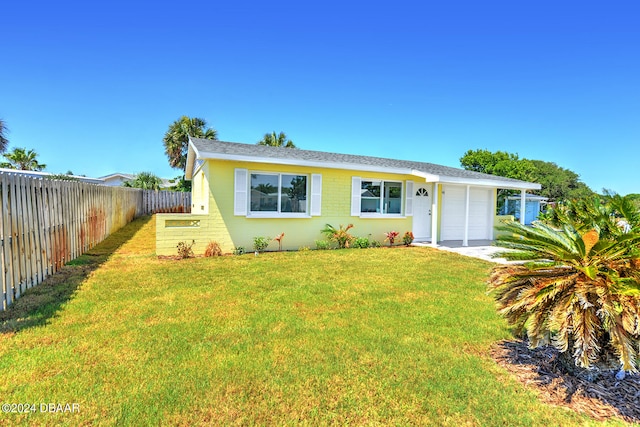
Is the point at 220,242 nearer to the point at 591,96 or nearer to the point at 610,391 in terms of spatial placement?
the point at 610,391

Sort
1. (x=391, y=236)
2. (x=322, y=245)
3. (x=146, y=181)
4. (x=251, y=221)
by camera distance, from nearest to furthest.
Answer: (x=251, y=221), (x=322, y=245), (x=391, y=236), (x=146, y=181)

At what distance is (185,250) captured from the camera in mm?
8453

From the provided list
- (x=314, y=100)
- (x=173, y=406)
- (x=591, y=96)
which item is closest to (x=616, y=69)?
(x=591, y=96)

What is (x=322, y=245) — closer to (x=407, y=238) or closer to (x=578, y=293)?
(x=407, y=238)

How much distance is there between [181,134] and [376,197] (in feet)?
69.3

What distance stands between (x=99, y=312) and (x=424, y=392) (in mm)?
4486

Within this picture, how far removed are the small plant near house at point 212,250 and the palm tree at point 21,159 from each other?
30.0 m

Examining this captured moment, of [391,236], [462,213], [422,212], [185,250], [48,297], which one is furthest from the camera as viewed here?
[462,213]

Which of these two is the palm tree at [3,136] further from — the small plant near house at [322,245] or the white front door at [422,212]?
the white front door at [422,212]

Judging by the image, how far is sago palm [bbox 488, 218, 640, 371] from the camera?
7.55 ft

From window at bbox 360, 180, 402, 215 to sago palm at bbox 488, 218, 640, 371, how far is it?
8303 mm

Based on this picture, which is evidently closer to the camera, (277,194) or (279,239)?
(279,239)

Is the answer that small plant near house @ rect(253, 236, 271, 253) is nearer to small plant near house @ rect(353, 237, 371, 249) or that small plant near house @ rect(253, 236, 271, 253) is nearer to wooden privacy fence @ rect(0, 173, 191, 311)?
small plant near house @ rect(353, 237, 371, 249)

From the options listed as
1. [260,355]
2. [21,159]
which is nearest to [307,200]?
[260,355]
